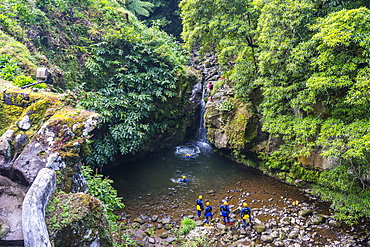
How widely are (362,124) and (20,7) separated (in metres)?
16.2

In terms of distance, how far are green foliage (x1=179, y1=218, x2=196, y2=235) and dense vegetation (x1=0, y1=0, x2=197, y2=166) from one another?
18.0 ft

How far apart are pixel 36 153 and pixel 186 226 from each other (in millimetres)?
6144

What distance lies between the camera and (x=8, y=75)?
7.28m

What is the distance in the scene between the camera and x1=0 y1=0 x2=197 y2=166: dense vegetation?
11238mm

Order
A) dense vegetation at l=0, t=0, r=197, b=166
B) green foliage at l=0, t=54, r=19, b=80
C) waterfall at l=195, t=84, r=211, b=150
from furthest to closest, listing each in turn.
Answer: waterfall at l=195, t=84, r=211, b=150, dense vegetation at l=0, t=0, r=197, b=166, green foliage at l=0, t=54, r=19, b=80

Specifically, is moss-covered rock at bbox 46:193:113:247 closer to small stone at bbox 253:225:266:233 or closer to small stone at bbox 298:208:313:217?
small stone at bbox 253:225:266:233

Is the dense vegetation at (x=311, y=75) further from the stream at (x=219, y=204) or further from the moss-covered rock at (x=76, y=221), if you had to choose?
the moss-covered rock at (x=76, y=221)

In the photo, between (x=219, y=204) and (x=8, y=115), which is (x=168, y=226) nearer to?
(x=219, y=204)

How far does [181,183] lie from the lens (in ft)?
40.1

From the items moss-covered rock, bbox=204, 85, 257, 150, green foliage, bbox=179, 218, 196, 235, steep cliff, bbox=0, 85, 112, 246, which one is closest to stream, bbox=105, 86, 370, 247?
green foliage, bbox=179, 218, 196, 235

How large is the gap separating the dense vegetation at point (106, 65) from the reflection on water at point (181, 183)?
61.6 inches

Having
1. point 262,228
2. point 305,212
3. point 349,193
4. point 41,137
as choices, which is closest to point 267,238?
point 262,228

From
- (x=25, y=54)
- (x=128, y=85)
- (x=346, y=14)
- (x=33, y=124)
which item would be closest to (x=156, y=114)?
(x=128, y=85)

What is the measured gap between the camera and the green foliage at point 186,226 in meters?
8.35
